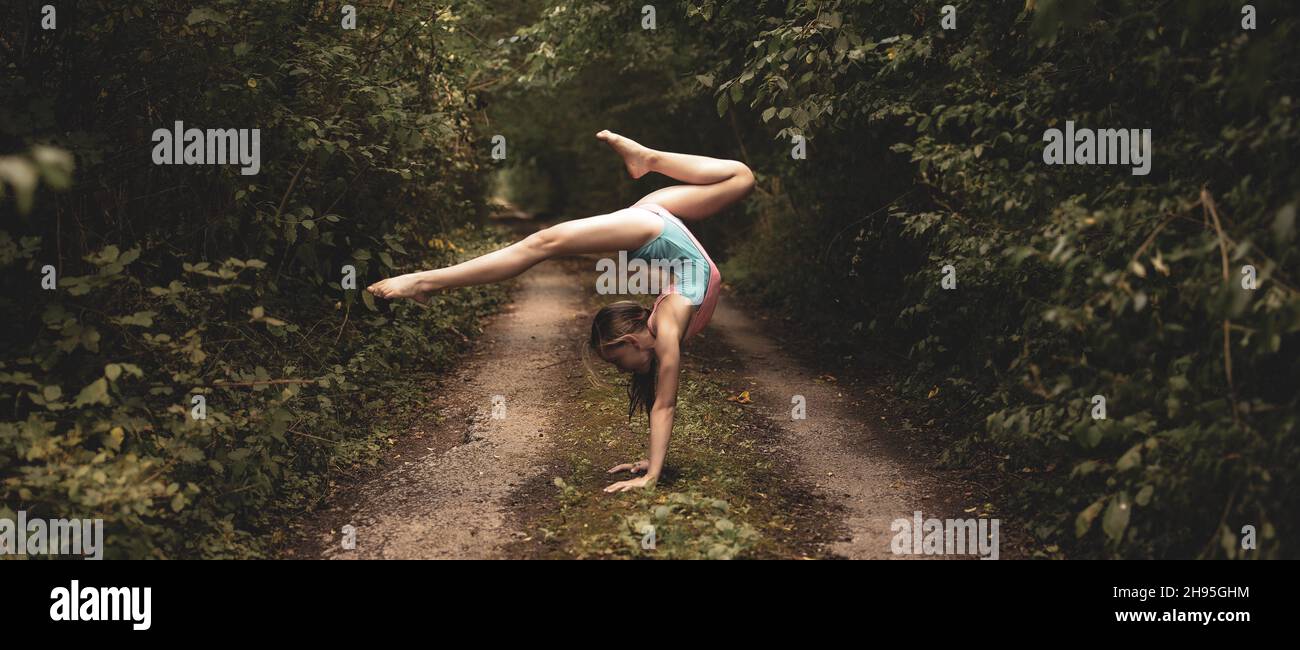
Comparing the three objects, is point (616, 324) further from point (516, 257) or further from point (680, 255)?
point (516, 257)

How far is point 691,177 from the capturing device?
552 cm

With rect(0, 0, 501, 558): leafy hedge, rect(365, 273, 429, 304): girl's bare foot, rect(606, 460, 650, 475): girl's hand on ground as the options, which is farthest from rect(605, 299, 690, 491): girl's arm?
rect(0, 0, 501, 558): leafy hedge

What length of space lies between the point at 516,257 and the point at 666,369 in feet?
4.03

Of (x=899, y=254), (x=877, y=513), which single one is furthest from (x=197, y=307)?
(x=899, y=254)

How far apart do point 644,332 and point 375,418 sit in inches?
134

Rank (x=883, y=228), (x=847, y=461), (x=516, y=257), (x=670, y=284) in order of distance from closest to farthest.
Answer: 1. (x=516, y=257)
2. (x=670, y=284)
3. (x=847, y=461)
4. (x=883, y=228)

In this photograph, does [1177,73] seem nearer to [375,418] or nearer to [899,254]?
[899,254]

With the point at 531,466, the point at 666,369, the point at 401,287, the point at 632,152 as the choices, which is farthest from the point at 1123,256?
the point at 531,466

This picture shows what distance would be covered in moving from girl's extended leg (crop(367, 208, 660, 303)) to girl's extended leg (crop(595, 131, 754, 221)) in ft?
1.90

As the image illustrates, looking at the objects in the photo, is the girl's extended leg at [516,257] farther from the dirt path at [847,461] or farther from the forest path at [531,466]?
the dirt path at [847,461]

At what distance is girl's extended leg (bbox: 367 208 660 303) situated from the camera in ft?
15.4

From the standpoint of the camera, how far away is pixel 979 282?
637 centimetres

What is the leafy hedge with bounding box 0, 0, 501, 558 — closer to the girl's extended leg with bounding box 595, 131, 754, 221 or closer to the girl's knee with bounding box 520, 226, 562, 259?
the girl's knee with bounding box 520, 226, 562, 259

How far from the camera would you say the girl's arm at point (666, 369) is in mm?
5395
